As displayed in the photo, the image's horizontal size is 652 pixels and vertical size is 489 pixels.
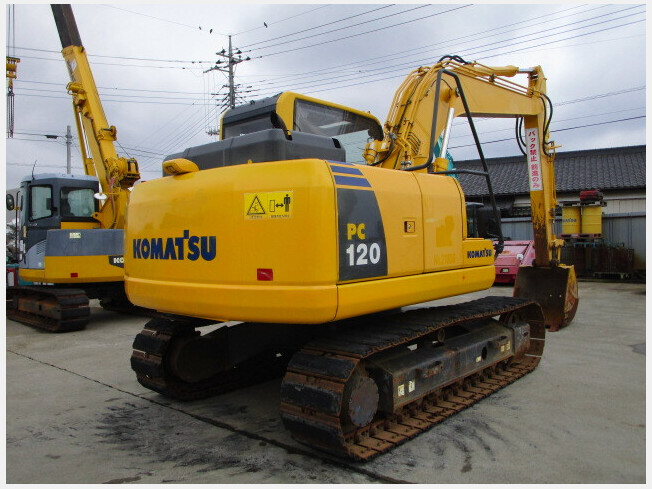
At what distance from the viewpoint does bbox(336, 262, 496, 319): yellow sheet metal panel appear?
3.32m

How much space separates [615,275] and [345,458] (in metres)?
16.4

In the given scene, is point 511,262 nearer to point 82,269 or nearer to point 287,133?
point 82,269

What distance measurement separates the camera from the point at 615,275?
55.7 ft

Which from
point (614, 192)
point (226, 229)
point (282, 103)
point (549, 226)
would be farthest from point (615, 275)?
point (226, 229)

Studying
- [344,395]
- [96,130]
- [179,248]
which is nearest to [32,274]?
[96,130]

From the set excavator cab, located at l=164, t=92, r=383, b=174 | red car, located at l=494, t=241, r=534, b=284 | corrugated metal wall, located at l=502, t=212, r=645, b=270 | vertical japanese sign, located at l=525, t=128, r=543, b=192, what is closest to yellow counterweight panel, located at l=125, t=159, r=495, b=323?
excavator cab, located at l=164, t=92, r=383, b=174

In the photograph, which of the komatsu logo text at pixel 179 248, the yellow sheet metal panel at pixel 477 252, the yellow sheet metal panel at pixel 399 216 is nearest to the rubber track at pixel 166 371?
the komatsu logo text at pixel 179 248

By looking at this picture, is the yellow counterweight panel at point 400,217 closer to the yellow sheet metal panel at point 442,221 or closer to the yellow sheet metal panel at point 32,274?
the yellow sheet metal panel at point 442,221

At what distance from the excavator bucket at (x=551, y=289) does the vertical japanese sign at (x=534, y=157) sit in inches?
50.1

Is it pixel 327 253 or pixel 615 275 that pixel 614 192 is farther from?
pixel 327 253

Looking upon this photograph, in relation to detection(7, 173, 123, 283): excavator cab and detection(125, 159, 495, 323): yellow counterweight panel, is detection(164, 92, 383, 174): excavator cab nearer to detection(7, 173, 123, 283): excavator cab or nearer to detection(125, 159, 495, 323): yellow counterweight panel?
detection(125, 159, 495, 323): yellow counterweight panel

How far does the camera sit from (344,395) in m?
3.39

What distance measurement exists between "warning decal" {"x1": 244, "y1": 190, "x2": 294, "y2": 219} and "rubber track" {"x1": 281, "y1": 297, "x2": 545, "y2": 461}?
39.5 inches

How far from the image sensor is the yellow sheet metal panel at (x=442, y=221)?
162 inches
